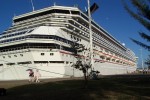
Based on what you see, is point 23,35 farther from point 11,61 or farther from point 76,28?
point 76,28

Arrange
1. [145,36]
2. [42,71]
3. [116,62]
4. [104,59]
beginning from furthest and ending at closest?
[116,62] → [104,59] → [42,71] → [145,36]

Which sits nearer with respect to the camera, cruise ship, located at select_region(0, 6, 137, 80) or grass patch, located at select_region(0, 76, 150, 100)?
grass patch, located at select_region(0, 76, 150, 100)

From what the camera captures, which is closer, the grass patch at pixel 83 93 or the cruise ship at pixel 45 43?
the grass patch at pixel 83 93

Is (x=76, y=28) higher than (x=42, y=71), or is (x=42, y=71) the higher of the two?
(x=76, y=28)

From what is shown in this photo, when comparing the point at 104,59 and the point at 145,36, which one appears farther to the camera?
the point at 104,59

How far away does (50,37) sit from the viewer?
42125 millimetres

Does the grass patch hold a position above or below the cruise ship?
below

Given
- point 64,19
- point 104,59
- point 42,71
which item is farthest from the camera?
point 104,59

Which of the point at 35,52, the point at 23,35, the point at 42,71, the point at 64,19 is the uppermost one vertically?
the point at 64,19

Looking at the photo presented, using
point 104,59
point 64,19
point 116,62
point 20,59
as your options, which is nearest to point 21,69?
point 20,59

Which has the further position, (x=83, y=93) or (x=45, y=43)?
(x=45, y=43)

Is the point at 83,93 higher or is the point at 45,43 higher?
the point at 45,43

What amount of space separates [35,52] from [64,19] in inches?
410

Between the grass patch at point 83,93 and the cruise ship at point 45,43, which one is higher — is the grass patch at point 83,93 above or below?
below
